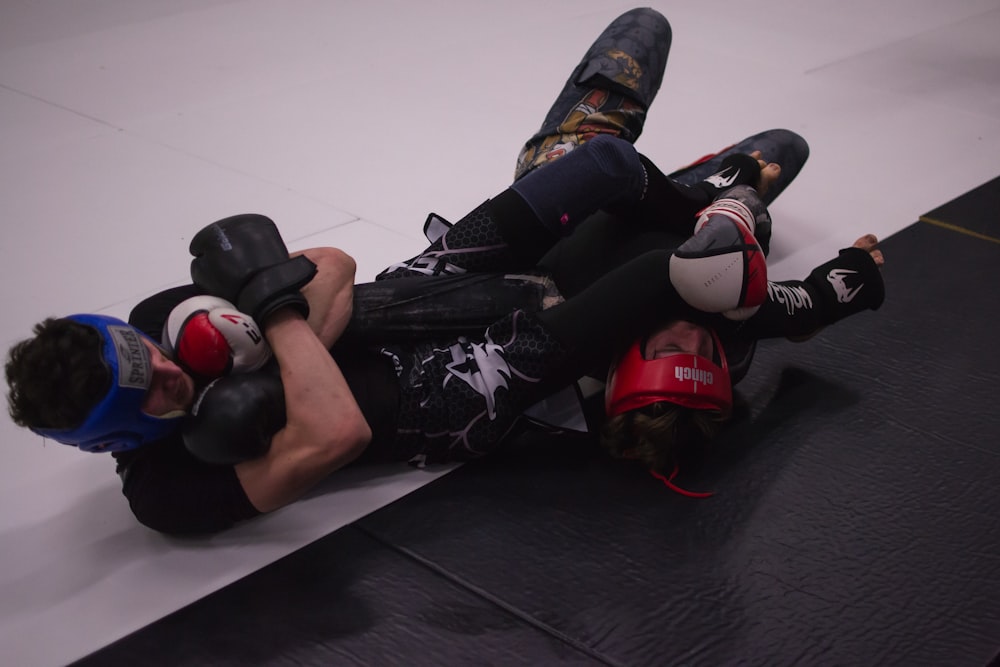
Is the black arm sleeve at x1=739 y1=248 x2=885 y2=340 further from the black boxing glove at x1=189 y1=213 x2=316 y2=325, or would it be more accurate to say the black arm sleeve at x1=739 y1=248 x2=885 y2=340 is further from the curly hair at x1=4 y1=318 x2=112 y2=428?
the curly hair at x1=4 y1=318 x2=112 y2=428

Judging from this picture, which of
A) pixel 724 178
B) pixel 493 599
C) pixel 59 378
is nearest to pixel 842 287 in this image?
pixel 724 178

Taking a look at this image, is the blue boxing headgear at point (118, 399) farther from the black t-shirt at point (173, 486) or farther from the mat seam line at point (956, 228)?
the mat seam line at point (956, 228)

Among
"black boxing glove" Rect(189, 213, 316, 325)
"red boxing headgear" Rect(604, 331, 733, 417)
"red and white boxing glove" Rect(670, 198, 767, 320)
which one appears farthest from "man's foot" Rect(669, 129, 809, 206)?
"black boxing glove" Rect(189, 213, 316, 325)

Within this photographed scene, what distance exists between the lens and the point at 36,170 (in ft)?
9.02

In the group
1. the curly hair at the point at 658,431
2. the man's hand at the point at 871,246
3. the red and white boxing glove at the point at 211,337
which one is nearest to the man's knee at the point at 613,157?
the curly hair at the point at 658,431

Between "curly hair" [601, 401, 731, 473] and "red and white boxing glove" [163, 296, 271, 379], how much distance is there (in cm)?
64

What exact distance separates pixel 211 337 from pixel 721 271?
823 mm

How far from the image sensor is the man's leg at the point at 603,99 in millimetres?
2168

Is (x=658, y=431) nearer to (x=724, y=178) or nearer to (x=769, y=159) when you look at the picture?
(x=724, y=178)

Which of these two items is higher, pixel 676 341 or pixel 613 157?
pixel 613 157

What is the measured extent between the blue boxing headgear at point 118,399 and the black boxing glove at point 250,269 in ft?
0.53

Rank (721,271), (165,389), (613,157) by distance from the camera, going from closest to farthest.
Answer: (165,389), (721,271), (613,157)

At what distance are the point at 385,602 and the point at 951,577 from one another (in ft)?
2.91

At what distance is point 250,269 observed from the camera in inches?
56.5
